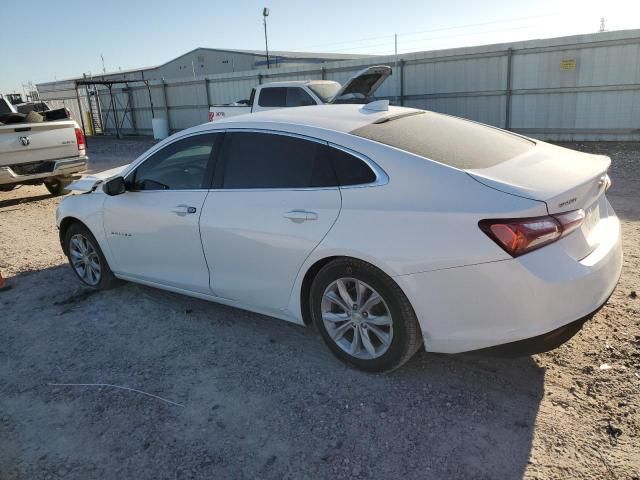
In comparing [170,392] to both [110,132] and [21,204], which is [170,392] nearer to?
[21,204]

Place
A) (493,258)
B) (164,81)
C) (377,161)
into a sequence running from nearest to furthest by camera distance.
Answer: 1. (493,258)
2. (377,161)
3. (164,81)

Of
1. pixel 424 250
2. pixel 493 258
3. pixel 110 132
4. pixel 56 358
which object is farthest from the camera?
pixel 110 132

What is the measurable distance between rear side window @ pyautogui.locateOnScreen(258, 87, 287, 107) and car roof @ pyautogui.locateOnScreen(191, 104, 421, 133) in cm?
976

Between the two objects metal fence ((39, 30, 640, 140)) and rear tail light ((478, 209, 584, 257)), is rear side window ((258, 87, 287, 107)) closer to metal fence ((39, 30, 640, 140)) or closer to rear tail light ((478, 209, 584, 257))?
metal fence ((39, 30, 640, 140))

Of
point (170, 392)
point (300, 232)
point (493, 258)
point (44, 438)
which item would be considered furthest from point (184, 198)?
point (493, 258)

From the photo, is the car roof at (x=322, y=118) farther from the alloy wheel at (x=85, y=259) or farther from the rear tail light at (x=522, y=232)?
the alloy wheel at (x=85, y=259)

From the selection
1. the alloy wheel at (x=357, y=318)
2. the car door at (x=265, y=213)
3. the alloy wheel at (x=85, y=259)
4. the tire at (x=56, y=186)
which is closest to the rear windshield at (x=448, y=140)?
the car door at (x=265, y=213)

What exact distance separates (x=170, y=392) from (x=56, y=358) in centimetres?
111

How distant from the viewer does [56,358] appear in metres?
3.79

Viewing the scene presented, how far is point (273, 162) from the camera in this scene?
3.56m

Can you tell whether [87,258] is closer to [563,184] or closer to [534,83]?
[563,184]

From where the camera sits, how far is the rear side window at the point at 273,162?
333 centimetres

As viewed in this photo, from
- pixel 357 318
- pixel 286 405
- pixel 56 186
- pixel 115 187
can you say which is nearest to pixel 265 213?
pixel 357 318

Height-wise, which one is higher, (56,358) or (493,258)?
(493,258)
